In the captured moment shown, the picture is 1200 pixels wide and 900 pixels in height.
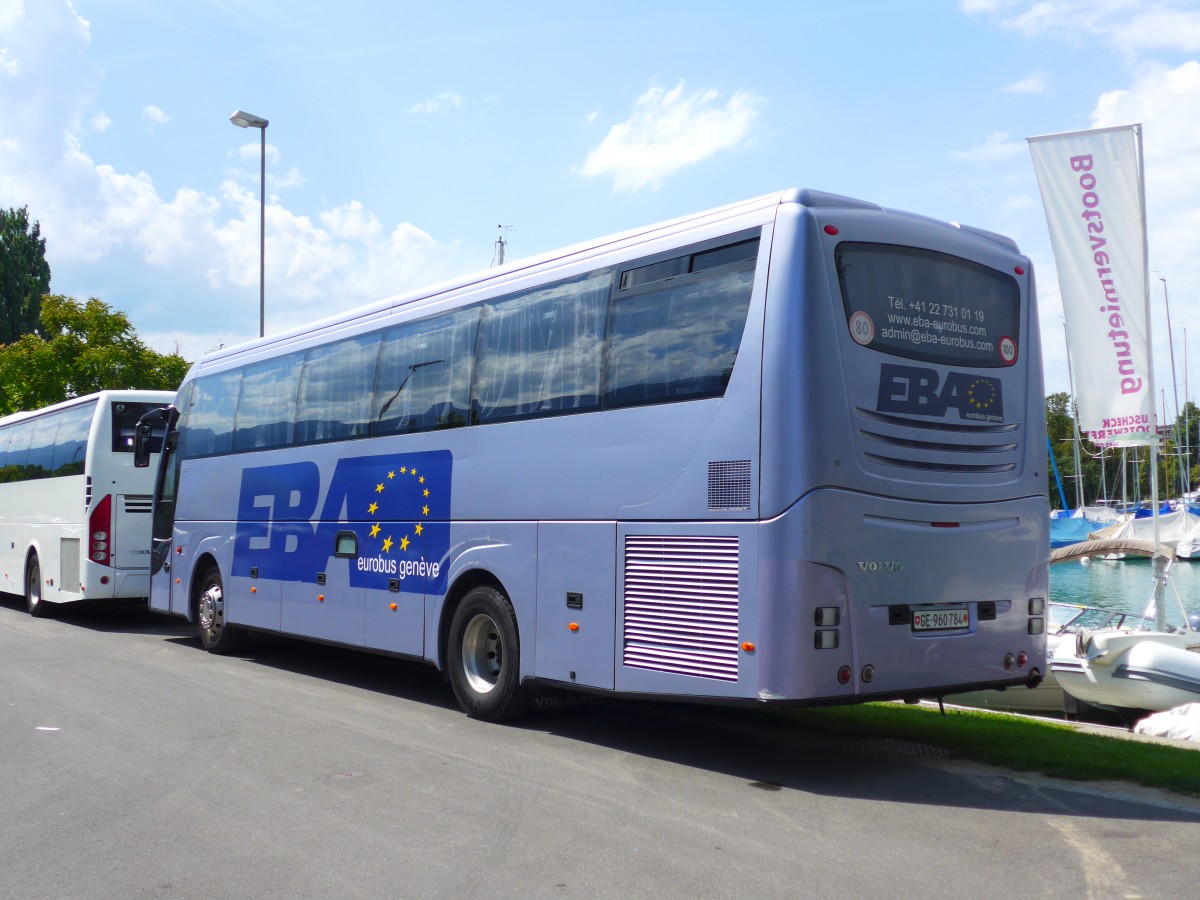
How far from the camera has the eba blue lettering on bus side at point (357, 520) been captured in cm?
1085

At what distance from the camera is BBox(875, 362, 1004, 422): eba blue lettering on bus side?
7891 millimetres

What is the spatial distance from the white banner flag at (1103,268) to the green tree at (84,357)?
95.1 ft

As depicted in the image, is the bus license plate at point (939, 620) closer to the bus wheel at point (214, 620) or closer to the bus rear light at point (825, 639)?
the bus rear light at point (825, 639)

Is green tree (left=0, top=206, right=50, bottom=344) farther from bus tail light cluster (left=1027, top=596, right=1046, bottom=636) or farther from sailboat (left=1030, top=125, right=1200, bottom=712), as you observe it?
bus tail light cluster (left=1027, top=596, right=1046, bottom=636)

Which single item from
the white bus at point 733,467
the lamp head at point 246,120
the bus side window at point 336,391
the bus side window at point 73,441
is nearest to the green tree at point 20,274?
the lamp head at point 246,120

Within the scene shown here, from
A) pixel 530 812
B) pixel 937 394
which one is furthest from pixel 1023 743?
pixel 530 812

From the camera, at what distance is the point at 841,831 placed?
6383 millimetres

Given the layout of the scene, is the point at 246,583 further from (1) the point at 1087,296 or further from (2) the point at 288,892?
(1) the point at 1087,296

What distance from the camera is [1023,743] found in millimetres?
8789

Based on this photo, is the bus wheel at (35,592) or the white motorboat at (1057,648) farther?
the bus wheel at (35,592)

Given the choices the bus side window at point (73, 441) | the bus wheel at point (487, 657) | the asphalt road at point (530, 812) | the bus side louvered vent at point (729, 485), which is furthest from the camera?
the bus side window at point (73, 441)

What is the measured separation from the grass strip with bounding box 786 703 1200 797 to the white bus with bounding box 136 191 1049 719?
0.58 metres

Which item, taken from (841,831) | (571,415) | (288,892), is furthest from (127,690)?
(841,831)

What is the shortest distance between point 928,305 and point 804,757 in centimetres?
340
